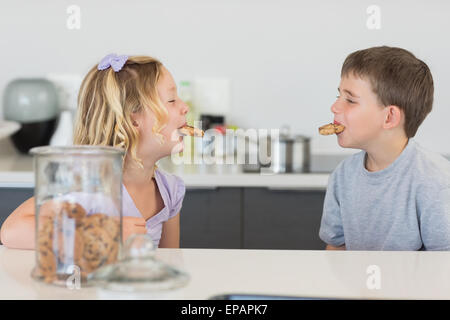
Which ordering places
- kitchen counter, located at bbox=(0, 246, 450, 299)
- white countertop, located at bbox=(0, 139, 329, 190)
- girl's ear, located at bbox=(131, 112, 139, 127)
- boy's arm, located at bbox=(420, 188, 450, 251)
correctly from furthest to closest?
white countertop, located at bbox=(0, 139, 329, 190)
girl's ear, located at bbox=(131, 112, 139, 127)
boy's arm, located at bbox=(420, 188, 450, 251)
kitchen counter, located at bbox=(0, 246, 450, 299)

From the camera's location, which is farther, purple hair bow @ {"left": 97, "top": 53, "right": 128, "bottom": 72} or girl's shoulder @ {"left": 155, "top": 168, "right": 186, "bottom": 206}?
girl's shoulder @ {"left": 155, "top": 168, "right": 186, "bottom": 206}

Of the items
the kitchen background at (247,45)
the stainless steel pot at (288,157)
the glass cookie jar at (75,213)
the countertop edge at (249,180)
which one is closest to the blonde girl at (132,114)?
the glass cookie jar at (75,213)

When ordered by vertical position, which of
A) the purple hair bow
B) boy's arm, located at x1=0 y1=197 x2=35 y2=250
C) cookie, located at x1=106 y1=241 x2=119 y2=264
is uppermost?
the purple hair bow

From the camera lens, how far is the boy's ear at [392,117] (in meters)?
1.61

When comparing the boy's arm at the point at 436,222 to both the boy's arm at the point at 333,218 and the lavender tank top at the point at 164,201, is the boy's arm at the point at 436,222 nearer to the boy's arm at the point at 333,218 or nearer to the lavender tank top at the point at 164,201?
the boy's arm at the point at 333,218

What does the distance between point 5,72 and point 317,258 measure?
6.67 ft

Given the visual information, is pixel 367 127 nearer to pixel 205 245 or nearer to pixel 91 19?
pixel 205 245

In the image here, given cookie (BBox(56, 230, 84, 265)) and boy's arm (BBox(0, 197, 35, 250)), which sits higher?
cookie (BBox(56, 230, 84, 265))

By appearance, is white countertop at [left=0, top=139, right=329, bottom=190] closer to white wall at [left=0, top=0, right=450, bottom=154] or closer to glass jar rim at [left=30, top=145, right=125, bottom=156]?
white wall at [left=0, top=0, right=450, bottom=154]

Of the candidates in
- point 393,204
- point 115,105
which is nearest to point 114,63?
point 115,105

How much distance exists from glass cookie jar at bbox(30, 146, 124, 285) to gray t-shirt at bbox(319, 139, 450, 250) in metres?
0.77

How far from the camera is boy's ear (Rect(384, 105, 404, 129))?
63.4 inches

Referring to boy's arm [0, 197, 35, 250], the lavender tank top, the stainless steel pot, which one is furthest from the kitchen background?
boy's arm [0, 197, 35, 250]

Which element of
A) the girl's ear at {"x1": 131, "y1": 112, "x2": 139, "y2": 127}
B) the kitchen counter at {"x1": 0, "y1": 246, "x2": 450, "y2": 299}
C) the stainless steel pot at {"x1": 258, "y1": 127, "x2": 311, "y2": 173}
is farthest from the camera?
the stainless steel pot at {"x1": 258, "y1": 127, "x2": 311, "y2": 173}
